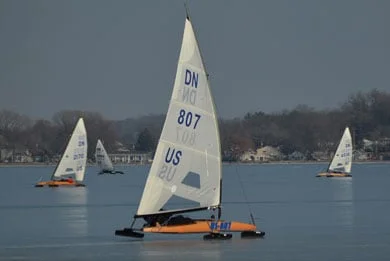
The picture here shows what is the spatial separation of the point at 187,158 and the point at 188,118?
160 centimetres

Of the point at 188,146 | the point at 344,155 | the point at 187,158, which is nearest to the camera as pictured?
the point at 188,146

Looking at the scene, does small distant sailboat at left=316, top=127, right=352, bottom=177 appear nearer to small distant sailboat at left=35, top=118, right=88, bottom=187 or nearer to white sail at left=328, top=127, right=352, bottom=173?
white sail at left=328, top=127, right=352, bottom=173

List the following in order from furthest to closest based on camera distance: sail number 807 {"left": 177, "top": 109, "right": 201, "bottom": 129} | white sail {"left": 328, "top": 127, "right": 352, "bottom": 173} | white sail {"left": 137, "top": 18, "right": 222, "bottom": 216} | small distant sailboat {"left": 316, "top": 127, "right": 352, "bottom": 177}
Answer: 1. small distant sailboat {"left": 316, "top": 127, "right": 352, "bottom": 177}
2. white sail {"left": 328, "top": 127, "right": 352, "bottom": 173}
3. sail number 807 {"left": 177, "top": 109, "right": 201, "bottom": 129}
4. white sail {"left": 137, "top": 18, "right": 222, "bottom": 216}

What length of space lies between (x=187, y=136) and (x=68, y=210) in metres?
30.9

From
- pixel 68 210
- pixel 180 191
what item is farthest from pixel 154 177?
pixel 68 210

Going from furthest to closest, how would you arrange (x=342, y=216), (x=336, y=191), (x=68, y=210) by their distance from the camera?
1. (x=336, y=191)
2. (x=68, y=210)
3. (x=342, y=216)

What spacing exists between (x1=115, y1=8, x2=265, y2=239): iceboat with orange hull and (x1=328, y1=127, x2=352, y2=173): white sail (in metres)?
88.3

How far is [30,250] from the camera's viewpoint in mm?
50688

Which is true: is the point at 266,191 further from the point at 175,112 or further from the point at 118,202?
the point at 175,112

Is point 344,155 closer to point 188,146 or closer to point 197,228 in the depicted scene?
point 197,228

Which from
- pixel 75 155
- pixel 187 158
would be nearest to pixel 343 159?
pixel 75 155

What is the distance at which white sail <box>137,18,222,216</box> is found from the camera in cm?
4925

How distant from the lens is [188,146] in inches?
1961

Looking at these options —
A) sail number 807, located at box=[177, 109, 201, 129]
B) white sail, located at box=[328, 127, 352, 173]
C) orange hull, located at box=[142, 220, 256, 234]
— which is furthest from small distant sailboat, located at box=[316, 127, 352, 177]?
sail number 807, located at box=[177, 109, 201, 129]
